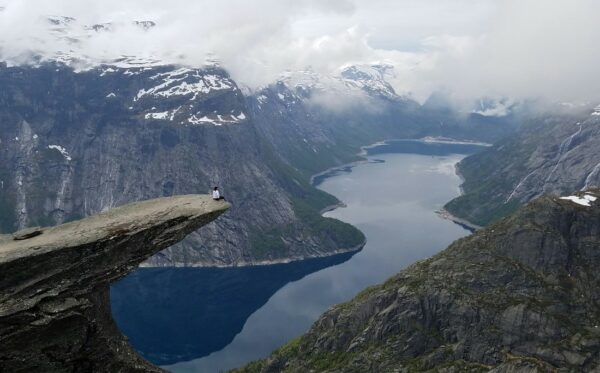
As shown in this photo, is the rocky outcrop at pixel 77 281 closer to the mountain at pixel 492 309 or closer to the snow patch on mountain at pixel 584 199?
the mountain at pixel 492 309

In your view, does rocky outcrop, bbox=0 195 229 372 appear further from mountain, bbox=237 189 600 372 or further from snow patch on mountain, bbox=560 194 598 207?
snow patch on mountain, bbox=560 194 598 207

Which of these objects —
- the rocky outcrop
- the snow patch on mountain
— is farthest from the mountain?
the rocky outcrop

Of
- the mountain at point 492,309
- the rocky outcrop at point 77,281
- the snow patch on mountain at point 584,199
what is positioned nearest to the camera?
the rocky outcrop at point 77,281

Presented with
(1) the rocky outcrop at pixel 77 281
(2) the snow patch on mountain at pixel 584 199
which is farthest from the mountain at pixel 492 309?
(1) the rocky outcrop at pixel 77 281

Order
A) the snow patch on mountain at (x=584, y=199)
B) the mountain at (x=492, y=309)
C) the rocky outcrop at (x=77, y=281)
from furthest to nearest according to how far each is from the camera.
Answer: the snow patch on mountain at (x=584, y=199)
the mountain at (x=492, y=309)
the rocky outcrop at (x=77, y=281)

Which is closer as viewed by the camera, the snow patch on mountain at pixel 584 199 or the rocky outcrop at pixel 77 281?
the rocky outcrop at pixel 77 281

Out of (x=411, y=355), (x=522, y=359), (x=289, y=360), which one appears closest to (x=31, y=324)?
(x=522, y=359)

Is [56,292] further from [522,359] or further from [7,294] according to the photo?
[522,359]
